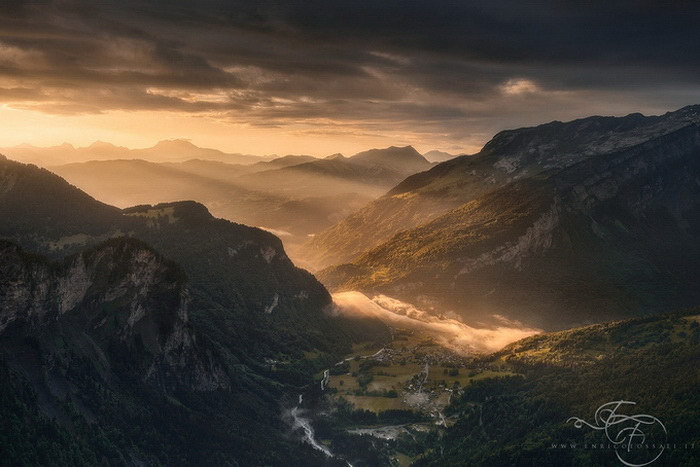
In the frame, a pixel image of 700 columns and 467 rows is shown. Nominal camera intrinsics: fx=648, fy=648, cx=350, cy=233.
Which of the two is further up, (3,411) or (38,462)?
(3,411)

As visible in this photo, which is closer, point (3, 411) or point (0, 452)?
point (0, 452)
